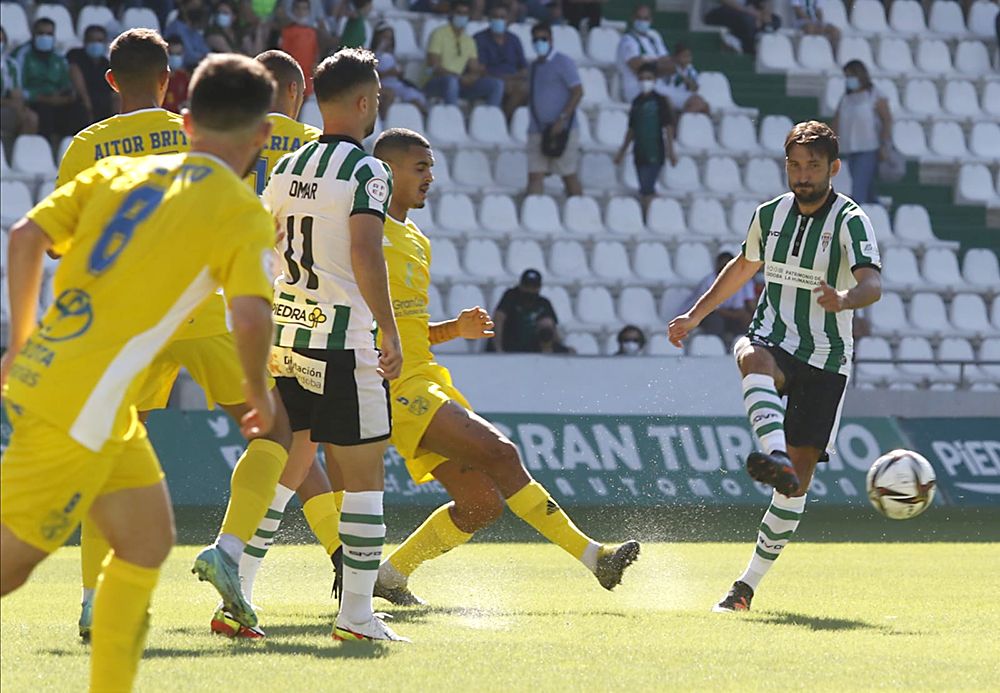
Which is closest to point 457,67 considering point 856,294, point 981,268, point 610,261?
point 610,261

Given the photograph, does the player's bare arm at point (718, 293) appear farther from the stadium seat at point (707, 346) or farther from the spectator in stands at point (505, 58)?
the spectator in stands at point (505, 58)

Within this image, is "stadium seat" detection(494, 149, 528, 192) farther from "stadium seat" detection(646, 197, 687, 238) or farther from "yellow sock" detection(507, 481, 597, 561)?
"yellow sock" detection(507, 481, 597, 561)

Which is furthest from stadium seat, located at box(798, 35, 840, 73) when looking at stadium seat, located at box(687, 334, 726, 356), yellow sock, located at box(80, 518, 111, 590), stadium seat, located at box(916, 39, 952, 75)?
yellow sock, located at box(80, 518, 111, 590)

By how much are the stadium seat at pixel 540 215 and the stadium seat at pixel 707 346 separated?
2102 millimetres

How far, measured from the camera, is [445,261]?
17.8 metres

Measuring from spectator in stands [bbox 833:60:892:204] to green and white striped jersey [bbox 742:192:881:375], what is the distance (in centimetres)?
1182

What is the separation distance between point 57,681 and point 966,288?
50.8 ft

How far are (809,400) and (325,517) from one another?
2.30 metres

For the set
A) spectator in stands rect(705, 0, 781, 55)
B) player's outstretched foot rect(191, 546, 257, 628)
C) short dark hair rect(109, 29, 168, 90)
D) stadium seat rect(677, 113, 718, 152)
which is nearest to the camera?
player's outstretched foot rect(191, 546, 257, 628)

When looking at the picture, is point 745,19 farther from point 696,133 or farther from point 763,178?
point 763,178

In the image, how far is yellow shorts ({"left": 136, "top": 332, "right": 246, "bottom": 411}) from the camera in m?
6.94

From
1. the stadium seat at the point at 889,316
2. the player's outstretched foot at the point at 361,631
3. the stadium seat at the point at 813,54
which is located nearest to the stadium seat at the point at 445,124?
the stadium seat at the point at 889,316

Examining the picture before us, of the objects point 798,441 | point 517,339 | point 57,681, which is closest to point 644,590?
point 798,441

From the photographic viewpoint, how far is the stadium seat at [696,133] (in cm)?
2052
